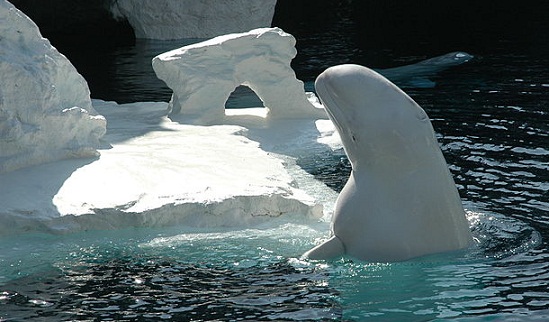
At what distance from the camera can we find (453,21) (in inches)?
947

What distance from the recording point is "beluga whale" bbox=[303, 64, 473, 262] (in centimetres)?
735

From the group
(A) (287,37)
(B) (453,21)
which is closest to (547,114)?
(A) (287,37)

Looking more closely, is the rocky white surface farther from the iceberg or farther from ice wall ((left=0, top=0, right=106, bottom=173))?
ice wall ((left=0, top=0, right=106, bottom=173))

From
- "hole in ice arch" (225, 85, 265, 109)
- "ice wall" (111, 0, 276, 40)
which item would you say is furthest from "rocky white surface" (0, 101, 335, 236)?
"ice wall" (111, 0, 276, 40)

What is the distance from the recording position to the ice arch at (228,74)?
12.4 metres

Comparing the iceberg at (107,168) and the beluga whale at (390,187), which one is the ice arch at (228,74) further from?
the beluga whale at (390,187)

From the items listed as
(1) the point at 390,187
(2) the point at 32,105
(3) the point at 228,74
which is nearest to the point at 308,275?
(1) the point at 390,187

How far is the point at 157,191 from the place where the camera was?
28.2ft

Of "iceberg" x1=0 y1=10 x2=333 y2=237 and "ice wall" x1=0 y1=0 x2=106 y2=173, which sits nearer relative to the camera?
"iceberg" x1=0 y1=10 x2=333 y2=237

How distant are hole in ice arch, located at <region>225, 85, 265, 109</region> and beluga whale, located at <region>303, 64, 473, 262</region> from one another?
270 inches

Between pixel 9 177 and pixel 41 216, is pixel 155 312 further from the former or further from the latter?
pixel 9 177

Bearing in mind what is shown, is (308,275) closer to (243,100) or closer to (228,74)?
(228,74)

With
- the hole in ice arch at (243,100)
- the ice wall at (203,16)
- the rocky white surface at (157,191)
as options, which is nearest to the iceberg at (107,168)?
the rocky white surface at (157,191)

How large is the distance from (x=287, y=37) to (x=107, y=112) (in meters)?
2.52
